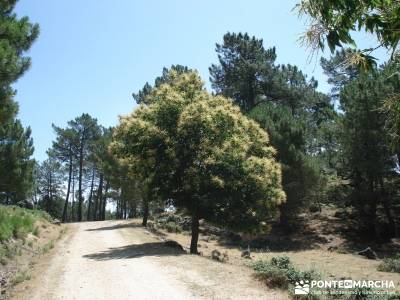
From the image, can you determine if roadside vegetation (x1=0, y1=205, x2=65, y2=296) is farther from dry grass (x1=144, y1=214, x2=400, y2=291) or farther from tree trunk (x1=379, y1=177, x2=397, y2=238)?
tree trunk (x1=379, y1=177, x2=397, y2=238)

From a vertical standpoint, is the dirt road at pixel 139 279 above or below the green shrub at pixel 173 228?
below

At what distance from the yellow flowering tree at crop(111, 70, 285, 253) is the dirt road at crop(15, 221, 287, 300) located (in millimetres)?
3213

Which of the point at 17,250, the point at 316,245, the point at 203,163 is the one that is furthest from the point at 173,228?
the point at 17,250

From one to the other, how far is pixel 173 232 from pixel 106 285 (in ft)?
73.9

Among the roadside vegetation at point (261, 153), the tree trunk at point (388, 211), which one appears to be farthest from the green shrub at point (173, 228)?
the tree trunk at point (388, 211)

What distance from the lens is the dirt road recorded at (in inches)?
391

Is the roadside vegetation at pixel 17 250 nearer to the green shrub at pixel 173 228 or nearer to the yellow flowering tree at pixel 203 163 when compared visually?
the yellow flowering tree at pixel 203 163

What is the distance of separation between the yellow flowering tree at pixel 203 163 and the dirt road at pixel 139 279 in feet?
10.5

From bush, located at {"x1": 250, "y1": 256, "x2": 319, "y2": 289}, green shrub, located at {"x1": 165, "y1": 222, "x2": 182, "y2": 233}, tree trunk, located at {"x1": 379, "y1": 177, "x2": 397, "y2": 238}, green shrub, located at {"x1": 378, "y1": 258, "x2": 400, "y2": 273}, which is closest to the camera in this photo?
bush, located at {"x1": 250, "y1": 256, "x2": 319, "y2": 289}

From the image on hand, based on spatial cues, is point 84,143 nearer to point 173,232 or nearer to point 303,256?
point 173,232

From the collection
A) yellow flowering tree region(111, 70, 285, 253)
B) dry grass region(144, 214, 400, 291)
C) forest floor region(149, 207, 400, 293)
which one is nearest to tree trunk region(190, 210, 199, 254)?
yellow flowering tree region(111, 70, 285, 253)

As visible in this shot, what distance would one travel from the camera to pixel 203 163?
19.1 meters

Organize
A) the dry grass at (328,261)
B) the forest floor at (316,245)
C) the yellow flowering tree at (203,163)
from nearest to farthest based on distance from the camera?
the dry grass at (328,261)
the yellow flowering tree at (203,163)
the forest floor at (316,245)

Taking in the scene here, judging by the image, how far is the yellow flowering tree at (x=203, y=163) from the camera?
1878 cm
